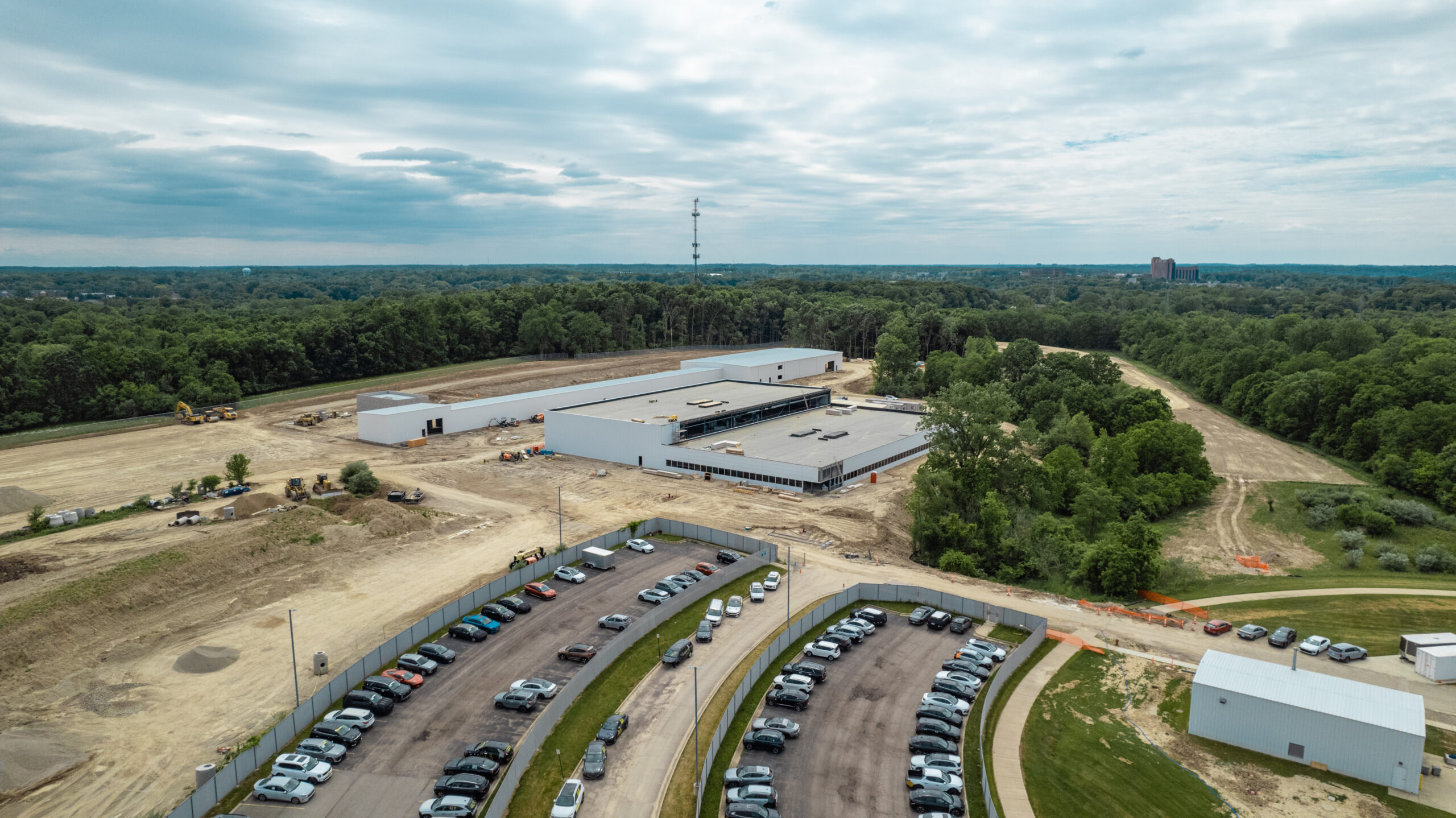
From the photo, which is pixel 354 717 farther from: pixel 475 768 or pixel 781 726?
pixel 781 726

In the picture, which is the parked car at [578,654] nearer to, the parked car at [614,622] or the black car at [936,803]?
the parked car at [614,622]

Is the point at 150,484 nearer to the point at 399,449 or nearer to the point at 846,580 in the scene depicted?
the point at 399,449

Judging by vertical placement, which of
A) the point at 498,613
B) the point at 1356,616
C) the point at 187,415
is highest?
the point at 187,415

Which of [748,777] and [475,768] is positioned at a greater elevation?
[475,768]

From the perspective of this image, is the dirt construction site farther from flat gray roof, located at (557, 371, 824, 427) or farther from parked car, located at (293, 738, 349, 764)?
flat gray roof, located at (557, 371, 824, 427)

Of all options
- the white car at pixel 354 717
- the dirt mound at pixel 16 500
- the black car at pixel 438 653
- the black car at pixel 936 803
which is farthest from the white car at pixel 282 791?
the dirt mound at pixel 16 500

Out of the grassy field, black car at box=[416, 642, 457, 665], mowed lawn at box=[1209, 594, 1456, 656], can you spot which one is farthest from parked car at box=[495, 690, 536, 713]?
mowed lawn at box=[1209, 594, 1456, 656]

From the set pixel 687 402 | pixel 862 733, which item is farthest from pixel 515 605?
pixel 687 402
